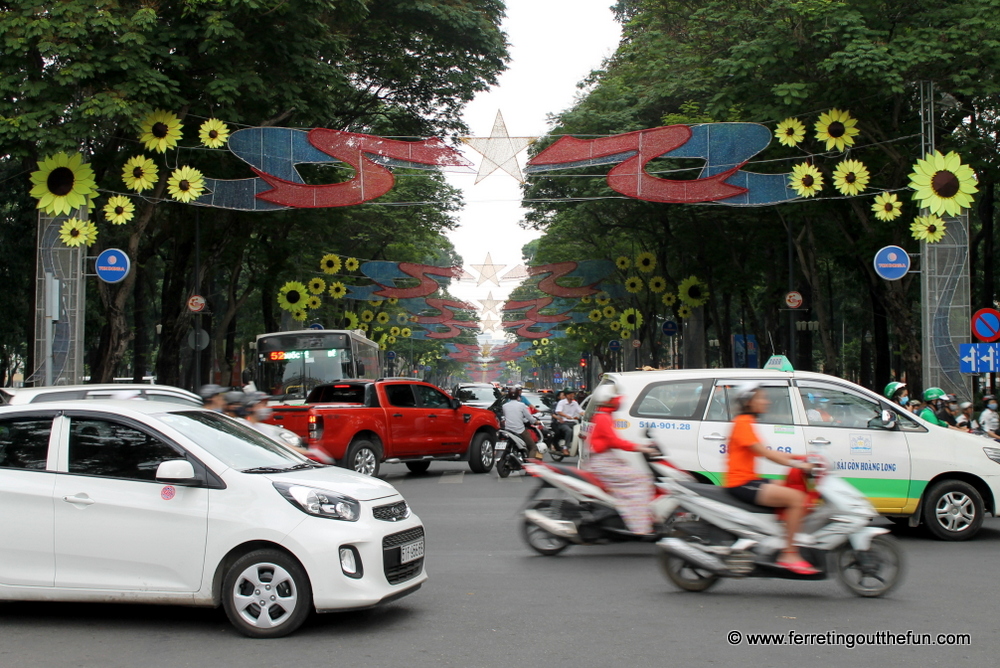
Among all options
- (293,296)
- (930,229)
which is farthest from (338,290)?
(930,229)

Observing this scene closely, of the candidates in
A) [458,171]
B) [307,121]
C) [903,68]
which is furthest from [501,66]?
[903,68]

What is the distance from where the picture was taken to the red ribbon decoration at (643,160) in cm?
2069

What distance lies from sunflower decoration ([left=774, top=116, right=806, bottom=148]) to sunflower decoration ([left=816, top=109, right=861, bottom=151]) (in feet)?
1.25

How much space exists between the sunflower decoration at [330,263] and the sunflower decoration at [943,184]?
79.6 ft

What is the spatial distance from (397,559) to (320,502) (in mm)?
692

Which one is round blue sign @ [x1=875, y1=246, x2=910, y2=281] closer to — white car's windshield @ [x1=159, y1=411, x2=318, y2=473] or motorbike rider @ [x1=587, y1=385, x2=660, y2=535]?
motorbike rider @ [x1=587, y1=385, x2=660, y2=535]

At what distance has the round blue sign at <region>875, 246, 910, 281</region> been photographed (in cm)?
1989

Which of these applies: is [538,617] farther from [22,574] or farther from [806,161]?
[806,161]

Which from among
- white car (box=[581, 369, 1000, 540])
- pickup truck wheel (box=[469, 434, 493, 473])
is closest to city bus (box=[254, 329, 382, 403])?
pickup truck wheel (box=[469, 434, 493, 473])

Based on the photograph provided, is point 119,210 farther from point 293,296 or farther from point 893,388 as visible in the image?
point 893,388

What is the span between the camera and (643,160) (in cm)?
2091

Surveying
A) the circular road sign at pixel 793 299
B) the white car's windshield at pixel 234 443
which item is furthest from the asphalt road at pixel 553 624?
the circular road sign at pixel 793 299

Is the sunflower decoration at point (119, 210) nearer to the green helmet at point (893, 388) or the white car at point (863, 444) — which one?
the white car at point (863, 444)

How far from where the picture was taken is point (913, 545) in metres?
11.0
